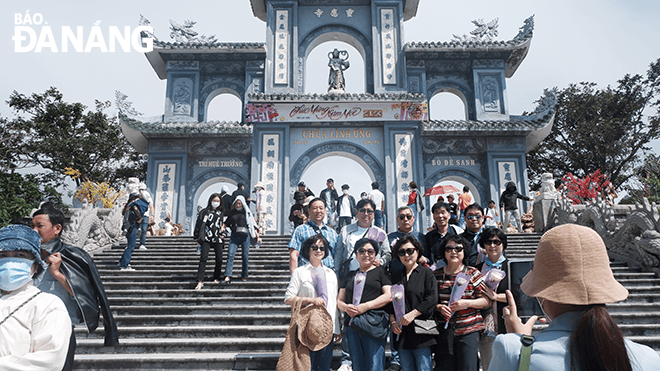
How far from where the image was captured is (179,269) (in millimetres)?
8234

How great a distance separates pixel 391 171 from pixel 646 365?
48.4ft

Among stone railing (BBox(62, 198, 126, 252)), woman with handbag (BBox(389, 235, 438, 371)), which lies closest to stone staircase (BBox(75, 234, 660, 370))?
stone railing (BBox(62, 198, 126, 252))

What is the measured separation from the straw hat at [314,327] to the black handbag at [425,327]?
670mm

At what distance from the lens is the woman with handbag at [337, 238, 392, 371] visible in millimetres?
3475

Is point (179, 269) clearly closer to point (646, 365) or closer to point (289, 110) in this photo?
point (646, 365)

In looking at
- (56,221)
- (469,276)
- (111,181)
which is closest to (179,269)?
(56,221)

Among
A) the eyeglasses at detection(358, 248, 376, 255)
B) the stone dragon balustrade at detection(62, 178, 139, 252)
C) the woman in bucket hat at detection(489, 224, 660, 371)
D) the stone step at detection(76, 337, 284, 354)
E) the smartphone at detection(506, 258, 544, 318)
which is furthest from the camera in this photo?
the stone dragon balustrade at detection(62, 178, 139, 252)

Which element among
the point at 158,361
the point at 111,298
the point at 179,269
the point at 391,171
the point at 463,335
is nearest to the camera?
the point at 463,335

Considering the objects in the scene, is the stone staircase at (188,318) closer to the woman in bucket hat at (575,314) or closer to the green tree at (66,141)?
the woman in bucket hat at (575,314)

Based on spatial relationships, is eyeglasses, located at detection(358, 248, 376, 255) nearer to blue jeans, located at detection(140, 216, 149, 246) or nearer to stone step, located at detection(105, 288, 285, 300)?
stone step, located at detection(105, 288, 285, 300)

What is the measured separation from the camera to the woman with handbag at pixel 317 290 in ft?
12.1

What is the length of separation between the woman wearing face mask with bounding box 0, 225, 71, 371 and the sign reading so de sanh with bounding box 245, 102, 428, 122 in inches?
558

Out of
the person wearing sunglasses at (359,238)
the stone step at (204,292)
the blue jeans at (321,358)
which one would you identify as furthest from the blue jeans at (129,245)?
the blue jeans at (321,358)

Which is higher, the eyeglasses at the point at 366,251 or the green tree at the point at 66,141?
the green tree at the point at 66,141
